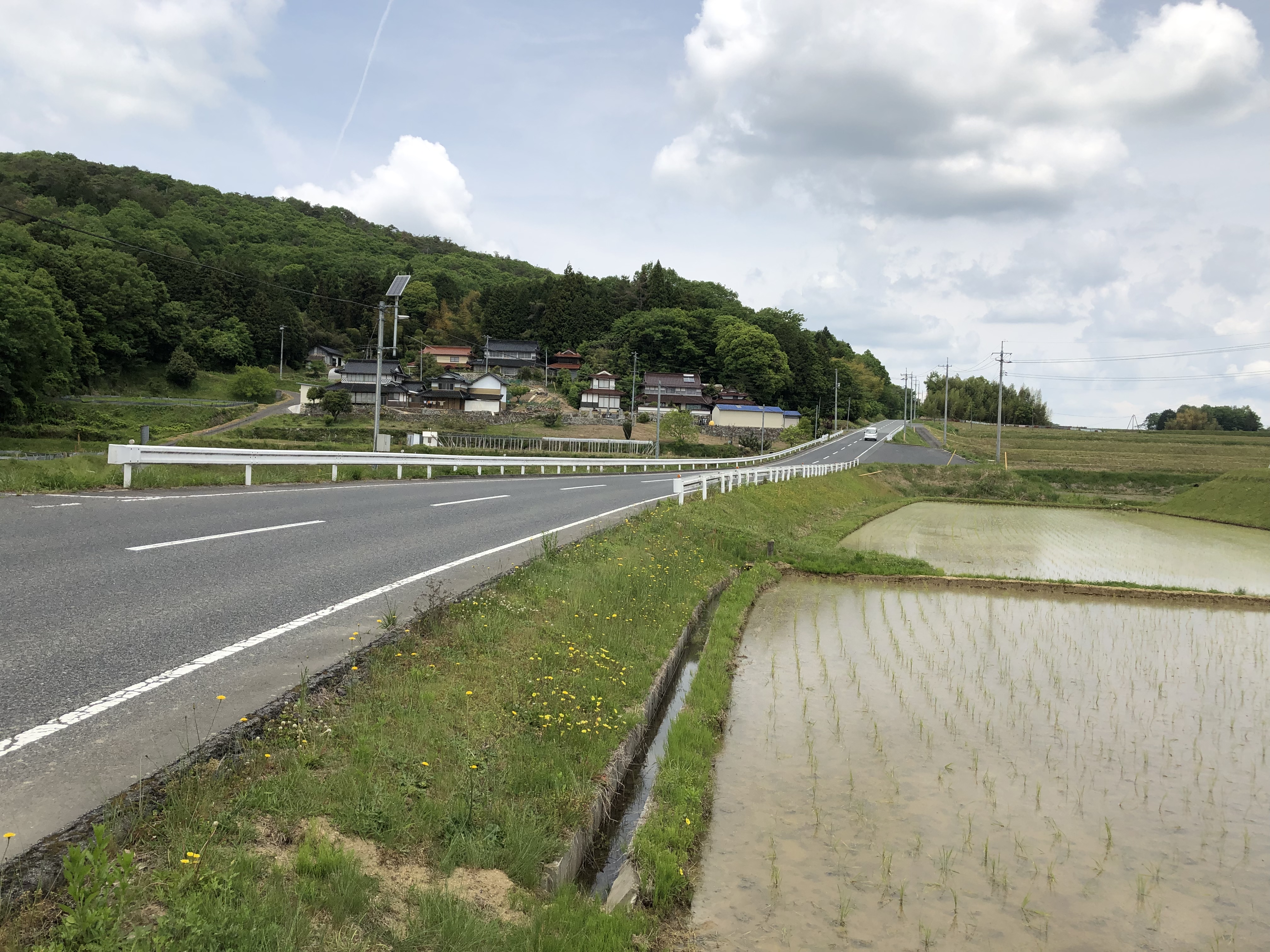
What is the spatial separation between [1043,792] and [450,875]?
439 centimetres

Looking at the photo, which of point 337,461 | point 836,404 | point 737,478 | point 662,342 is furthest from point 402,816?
point 662,342

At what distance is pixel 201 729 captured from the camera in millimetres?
3969

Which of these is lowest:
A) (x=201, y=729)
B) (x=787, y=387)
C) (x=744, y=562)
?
(x=744, y=562)

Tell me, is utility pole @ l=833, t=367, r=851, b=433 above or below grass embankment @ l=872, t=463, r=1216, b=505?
above

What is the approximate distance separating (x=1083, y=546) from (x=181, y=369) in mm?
82504

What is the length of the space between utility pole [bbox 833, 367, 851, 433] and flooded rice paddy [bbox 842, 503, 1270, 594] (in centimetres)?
6959

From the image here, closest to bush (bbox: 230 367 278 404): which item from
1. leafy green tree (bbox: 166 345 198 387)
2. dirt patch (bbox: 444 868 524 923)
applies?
leafy green tree (bbox: 166 345 198 387)

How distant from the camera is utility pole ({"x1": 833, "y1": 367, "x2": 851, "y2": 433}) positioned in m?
105

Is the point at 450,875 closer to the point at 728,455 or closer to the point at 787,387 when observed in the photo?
the point at 728,455

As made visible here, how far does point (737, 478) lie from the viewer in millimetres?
26641

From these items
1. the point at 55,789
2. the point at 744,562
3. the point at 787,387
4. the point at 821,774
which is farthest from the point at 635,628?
the point at 787,387

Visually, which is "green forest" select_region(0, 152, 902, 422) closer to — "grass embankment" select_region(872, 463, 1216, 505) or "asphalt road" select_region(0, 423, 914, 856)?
"grass embankment" select_region(872, 463, 1216, 505)

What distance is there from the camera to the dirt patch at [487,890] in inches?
134

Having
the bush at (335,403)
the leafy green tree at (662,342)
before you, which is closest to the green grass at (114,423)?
the bush at (335,403)
